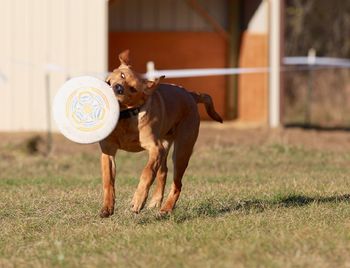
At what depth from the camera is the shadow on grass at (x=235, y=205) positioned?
28.8 ft

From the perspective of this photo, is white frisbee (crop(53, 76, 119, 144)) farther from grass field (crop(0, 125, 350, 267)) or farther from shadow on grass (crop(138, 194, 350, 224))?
shadow on grass (crop(138, 194, 350, 224))

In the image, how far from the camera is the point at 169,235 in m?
7.68

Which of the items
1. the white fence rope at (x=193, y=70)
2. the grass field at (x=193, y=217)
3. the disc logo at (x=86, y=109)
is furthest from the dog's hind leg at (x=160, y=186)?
the white fence rope at (x=193, y=70)

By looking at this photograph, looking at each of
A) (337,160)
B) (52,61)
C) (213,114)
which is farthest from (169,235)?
(52,61)

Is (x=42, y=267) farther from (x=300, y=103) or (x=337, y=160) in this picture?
(x=300, y=103)

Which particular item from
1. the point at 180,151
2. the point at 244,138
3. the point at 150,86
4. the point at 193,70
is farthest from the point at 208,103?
the point at 193,70

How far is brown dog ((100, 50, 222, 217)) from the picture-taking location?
27.2 ft

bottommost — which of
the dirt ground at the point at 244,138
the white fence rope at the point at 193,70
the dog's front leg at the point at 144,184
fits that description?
the dirt ground at the point at 244,138

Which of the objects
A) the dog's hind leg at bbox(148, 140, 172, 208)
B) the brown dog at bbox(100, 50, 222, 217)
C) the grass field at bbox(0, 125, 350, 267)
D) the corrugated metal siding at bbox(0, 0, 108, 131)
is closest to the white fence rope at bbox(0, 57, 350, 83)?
the corrugated metal siding at bbox(0, 0, 108, 131)

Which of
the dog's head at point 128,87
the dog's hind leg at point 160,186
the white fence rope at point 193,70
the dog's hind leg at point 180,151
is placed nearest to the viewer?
the dog's head at point 128,87

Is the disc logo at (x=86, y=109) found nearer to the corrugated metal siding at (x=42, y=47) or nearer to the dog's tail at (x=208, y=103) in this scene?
the dog's tail at (x=208, y=103)

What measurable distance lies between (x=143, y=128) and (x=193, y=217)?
879mm

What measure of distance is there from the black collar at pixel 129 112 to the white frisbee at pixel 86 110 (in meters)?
0.21

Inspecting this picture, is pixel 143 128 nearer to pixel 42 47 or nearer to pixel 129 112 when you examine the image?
pixel 129 112
